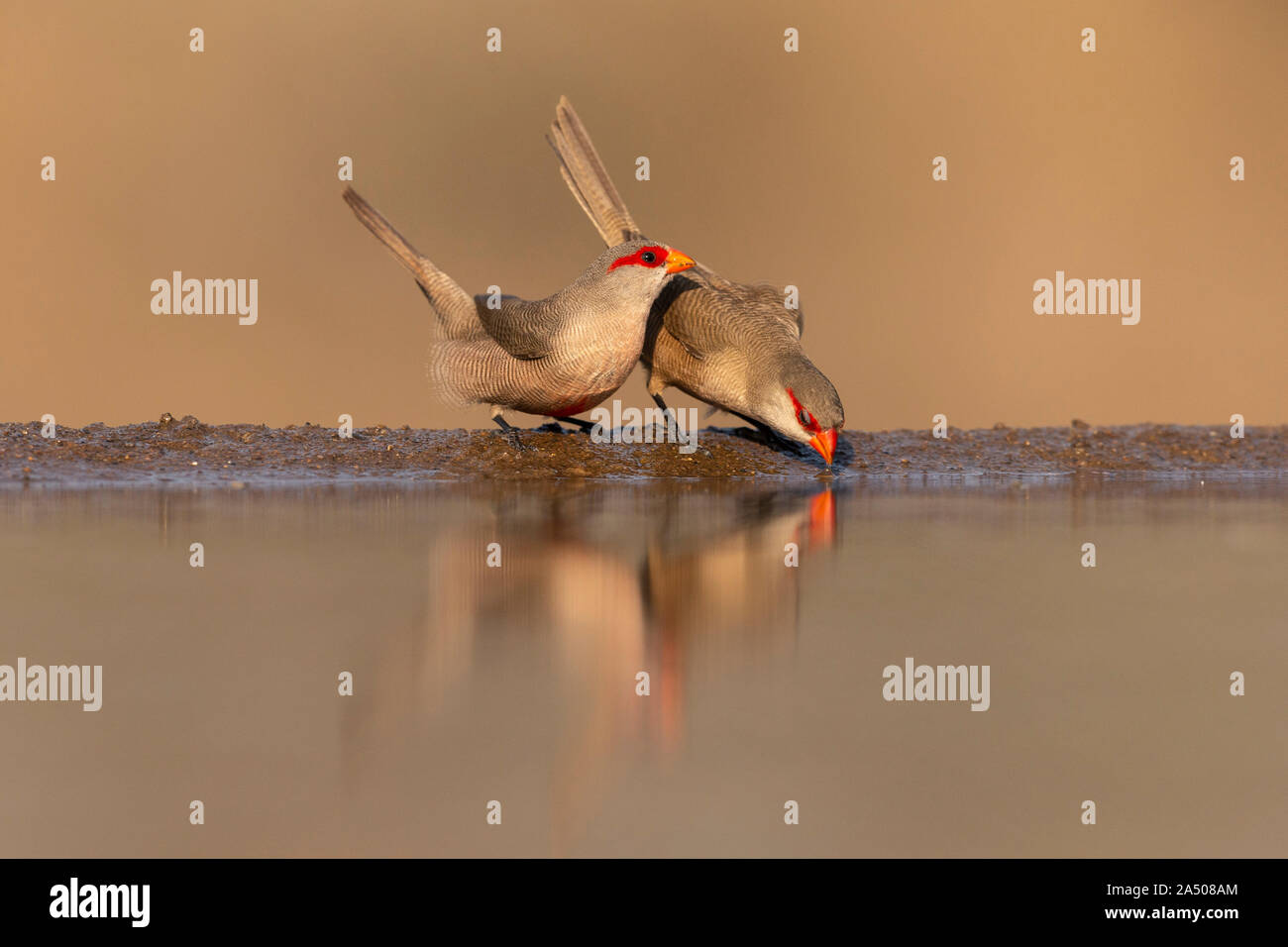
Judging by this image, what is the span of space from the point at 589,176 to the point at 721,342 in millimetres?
1696

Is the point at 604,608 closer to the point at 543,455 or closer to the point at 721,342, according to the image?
the point at 543,455

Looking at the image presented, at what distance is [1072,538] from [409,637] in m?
3.28

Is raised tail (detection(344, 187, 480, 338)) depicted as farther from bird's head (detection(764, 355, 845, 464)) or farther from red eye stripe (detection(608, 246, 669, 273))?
bird's head (detection(764, 355, 845, 464))

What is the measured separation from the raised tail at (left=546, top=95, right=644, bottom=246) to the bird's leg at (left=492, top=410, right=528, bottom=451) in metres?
1.56

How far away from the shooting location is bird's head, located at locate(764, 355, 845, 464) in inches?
311

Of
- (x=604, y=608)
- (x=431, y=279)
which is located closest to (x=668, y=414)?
(x=431, y=279)

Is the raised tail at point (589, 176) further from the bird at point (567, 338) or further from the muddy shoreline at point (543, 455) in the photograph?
the muddy shoreline at point (543, 455)

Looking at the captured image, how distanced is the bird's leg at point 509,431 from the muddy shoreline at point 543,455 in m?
0.06

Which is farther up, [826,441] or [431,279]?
[431,279]

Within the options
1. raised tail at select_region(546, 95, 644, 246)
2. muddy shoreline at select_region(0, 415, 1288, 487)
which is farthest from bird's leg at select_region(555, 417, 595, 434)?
raised tail at select_region(546, 95, 644, 246)

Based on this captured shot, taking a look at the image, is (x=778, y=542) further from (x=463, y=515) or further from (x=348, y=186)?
(x=348, y=186)

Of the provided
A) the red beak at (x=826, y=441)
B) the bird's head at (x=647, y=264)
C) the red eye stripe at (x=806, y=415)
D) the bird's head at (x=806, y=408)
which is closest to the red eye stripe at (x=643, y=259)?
the bird's head at (x=647, y=264)

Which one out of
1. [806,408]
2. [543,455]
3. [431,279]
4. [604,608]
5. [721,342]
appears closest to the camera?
[604,608]

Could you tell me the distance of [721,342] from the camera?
8656mm
